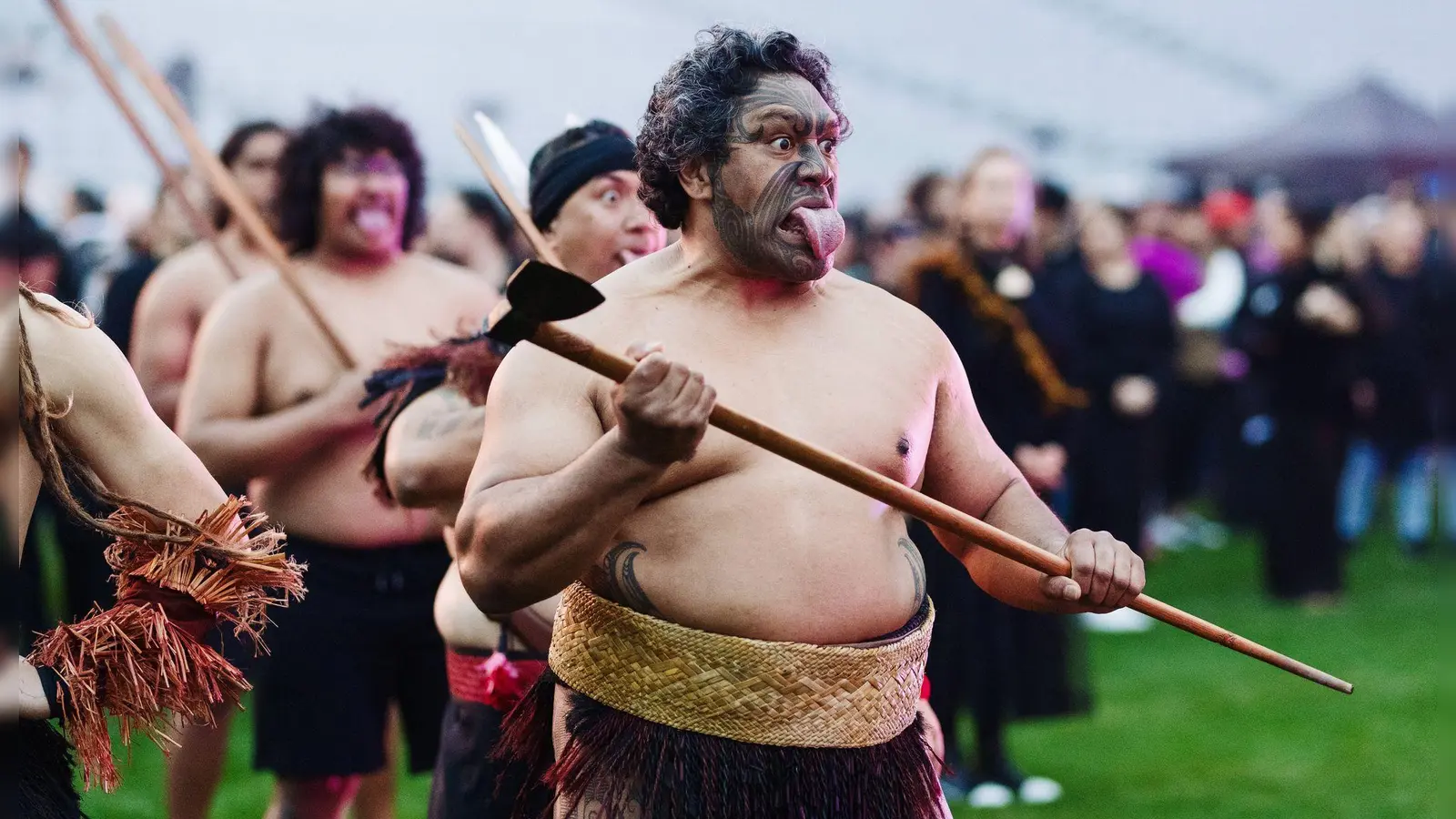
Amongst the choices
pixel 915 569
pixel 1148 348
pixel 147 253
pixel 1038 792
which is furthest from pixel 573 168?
pixel 1148 348

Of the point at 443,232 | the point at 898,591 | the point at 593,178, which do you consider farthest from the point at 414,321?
the point at 443,232

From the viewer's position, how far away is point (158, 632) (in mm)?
2596

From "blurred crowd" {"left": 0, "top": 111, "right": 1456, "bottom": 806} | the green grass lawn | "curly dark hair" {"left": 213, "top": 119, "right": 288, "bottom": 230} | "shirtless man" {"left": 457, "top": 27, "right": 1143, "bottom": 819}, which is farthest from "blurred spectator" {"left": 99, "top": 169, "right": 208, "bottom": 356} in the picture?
"shirtless man" {"left": 457, "top": 27, "right": 1143, "bottom": 819}

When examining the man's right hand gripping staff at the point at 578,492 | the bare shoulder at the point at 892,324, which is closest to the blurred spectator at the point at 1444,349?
the bare shoulder at the point at 892,324

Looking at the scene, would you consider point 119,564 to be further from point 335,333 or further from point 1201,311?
point 1201,311

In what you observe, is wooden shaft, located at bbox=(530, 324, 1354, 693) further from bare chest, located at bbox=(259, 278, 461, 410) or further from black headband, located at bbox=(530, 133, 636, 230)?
bare chest, located at bbox=(259, 278, 461, 410)

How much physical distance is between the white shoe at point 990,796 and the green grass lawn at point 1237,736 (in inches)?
3.5

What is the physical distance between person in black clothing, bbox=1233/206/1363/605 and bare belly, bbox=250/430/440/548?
689 cm

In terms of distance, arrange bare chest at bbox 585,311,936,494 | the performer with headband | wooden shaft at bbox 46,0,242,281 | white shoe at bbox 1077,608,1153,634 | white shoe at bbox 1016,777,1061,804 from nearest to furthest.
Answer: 1. the performer with headband
2. bare chest at bbox 585,311,936,494
3. wooden shaft at bbox 46,0,242,281
4. white shoe at bbox 1016,777,1061,804
5. white shoe at bbox 1077,608,1153,634

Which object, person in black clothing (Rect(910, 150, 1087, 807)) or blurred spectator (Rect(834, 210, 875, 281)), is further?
blurred spectator (Rect(834, 210, 875, 281))

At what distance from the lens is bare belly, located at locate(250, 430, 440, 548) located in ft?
15.0

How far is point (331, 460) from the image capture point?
4.61m

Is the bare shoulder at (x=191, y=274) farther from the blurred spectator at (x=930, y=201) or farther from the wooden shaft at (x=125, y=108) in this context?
the blurred spectator at (x=930, y=201)

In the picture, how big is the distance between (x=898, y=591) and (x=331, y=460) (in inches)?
85.9
